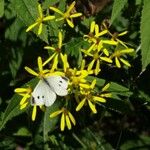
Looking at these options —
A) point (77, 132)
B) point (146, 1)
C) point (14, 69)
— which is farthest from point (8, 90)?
point (146, 1)

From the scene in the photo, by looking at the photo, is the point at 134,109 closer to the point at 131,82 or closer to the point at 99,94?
the point at 131,82

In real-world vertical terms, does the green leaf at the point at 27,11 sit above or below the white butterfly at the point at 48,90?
above

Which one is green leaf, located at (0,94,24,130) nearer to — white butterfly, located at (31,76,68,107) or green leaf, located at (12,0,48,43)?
white butterfly, located at (31,76,68,107)

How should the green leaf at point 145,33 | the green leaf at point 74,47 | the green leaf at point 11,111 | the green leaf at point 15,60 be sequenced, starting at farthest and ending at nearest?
the green leaf at point 15,60
the green leaf at point 74,47
the green leaf at point 11,111
the green leaf at point 145,33

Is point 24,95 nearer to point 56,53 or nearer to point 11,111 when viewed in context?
point 11,111

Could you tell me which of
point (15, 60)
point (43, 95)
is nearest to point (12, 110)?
point (43, 95)

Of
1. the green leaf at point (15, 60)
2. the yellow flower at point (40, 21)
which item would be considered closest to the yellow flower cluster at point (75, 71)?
the yellow flower at point (40, 21)

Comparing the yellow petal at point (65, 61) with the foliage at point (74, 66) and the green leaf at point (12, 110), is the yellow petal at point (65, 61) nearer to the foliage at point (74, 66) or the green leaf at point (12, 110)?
the foliage at point (74, 66)

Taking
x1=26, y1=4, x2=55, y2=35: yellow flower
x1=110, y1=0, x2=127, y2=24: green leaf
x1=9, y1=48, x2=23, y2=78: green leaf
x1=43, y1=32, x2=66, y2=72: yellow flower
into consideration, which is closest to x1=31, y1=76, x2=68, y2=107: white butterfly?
x1=43, y1=32, x2=66, y2=72: yellow flower
